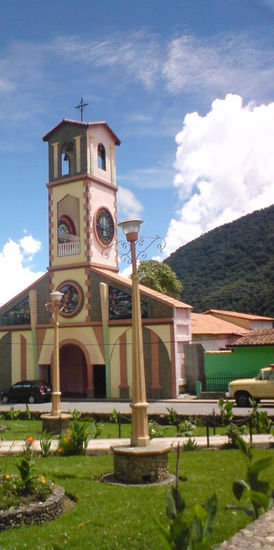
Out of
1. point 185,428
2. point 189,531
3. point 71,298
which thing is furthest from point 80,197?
point 189,531

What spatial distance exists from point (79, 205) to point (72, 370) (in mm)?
10099

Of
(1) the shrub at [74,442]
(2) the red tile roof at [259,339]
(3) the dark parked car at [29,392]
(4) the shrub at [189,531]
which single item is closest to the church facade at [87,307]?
(3) the dark parked car at [29,392]

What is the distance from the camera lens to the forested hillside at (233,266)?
6000 cm

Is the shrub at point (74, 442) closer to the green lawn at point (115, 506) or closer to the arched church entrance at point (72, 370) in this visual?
the green lawn at point (115, 506)

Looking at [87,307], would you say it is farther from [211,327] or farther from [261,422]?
[261,422]

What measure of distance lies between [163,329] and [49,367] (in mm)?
8224

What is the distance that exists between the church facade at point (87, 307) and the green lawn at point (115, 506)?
1674 cm

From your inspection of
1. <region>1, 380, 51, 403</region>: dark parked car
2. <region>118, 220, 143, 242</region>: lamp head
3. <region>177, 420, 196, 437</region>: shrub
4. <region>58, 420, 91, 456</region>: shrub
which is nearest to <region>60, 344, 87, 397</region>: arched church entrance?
<region>1, 380, 51, 403</region>: dark parked car

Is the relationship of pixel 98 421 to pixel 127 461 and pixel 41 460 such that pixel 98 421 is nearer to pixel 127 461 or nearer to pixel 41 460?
pixel 41 460

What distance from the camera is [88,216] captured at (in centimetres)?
2995

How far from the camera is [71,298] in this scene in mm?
30453

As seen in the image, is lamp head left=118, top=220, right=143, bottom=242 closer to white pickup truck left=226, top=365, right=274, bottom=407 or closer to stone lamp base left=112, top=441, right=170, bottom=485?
stone lamp base left=112, top=441, right=170, bottom=485

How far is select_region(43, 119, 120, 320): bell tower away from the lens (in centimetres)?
3011

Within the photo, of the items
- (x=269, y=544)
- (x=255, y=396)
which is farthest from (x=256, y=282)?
(x=269, y=544)
